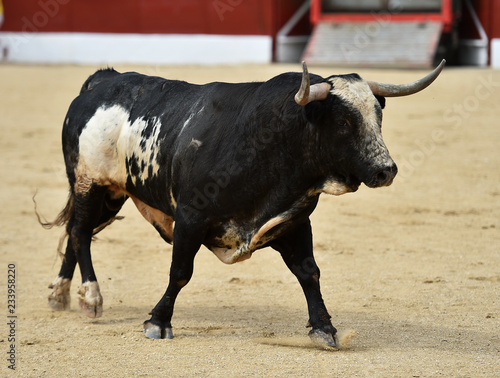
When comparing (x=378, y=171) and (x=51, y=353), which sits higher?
(x=378, y=171)

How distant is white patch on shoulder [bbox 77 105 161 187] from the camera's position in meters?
4.09

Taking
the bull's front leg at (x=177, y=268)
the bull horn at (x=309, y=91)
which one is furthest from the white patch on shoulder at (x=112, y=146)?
the bull horn at (x=309, y=91)

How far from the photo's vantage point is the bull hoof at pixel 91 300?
4215mm

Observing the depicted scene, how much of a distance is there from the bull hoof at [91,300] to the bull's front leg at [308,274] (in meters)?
0.94

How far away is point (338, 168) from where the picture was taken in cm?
348

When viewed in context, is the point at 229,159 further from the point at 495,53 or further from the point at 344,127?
the point at 495,53

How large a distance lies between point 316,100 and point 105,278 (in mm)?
2165

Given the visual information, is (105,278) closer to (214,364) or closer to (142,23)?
(214,364)

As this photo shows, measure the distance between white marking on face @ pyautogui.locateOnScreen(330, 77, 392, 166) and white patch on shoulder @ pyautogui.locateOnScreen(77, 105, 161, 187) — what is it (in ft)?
3.27

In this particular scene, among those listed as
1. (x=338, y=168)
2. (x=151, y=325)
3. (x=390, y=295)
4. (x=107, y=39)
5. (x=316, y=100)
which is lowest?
(x=107, y=39)

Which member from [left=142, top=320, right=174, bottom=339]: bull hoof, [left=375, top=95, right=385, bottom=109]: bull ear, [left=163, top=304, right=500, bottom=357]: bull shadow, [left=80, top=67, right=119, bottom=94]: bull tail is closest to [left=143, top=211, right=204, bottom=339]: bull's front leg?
[left=142, top=320, right=174, bottom=339]: bull hoof

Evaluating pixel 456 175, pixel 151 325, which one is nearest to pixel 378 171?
pixel 151 325

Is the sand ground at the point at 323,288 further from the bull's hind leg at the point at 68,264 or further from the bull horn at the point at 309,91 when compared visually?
the bull horn at the point at 309,91

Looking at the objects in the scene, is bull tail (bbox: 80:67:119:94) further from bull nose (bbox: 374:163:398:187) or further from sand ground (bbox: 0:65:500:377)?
bull nose (bbox: 374:163:398:187)
